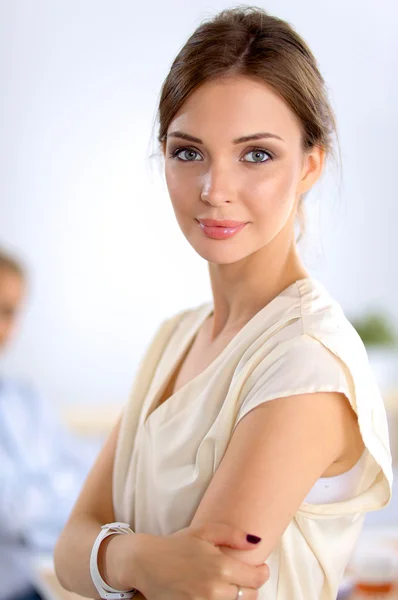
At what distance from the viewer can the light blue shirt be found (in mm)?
1992

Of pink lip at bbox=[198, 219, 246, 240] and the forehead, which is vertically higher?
the forehead

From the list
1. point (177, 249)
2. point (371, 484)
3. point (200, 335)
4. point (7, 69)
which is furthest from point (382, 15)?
point (371, 484)

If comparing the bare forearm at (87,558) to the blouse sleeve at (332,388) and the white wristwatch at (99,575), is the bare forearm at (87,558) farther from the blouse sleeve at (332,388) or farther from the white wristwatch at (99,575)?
the blouse sleeve at (332,388)

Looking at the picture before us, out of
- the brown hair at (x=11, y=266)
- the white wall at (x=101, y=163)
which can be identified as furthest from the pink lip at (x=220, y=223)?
the white wall at (x=101, y=163)

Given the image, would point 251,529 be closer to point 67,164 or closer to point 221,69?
point 221,69

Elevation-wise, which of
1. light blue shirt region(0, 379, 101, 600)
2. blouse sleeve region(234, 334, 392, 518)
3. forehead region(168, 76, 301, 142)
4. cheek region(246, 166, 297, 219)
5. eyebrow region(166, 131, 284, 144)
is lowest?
light blue shirt region(0, 379, 101, 600)

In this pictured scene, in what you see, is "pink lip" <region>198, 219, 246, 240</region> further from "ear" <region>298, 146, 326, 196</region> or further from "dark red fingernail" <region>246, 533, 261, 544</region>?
"dark red fingernail" <region>246, 533, 261, 544</region>

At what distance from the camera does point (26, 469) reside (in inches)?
94.3

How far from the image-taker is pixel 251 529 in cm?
79

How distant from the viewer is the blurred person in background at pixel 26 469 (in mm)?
1972

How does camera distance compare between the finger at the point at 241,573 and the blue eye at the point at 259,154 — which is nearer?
the finger at the point at 241,573

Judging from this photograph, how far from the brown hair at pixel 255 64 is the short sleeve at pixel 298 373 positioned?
236 millimetres

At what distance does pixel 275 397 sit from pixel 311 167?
299 millimetres

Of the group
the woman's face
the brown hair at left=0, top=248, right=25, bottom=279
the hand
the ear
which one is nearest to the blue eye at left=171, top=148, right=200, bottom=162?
the woman's face
